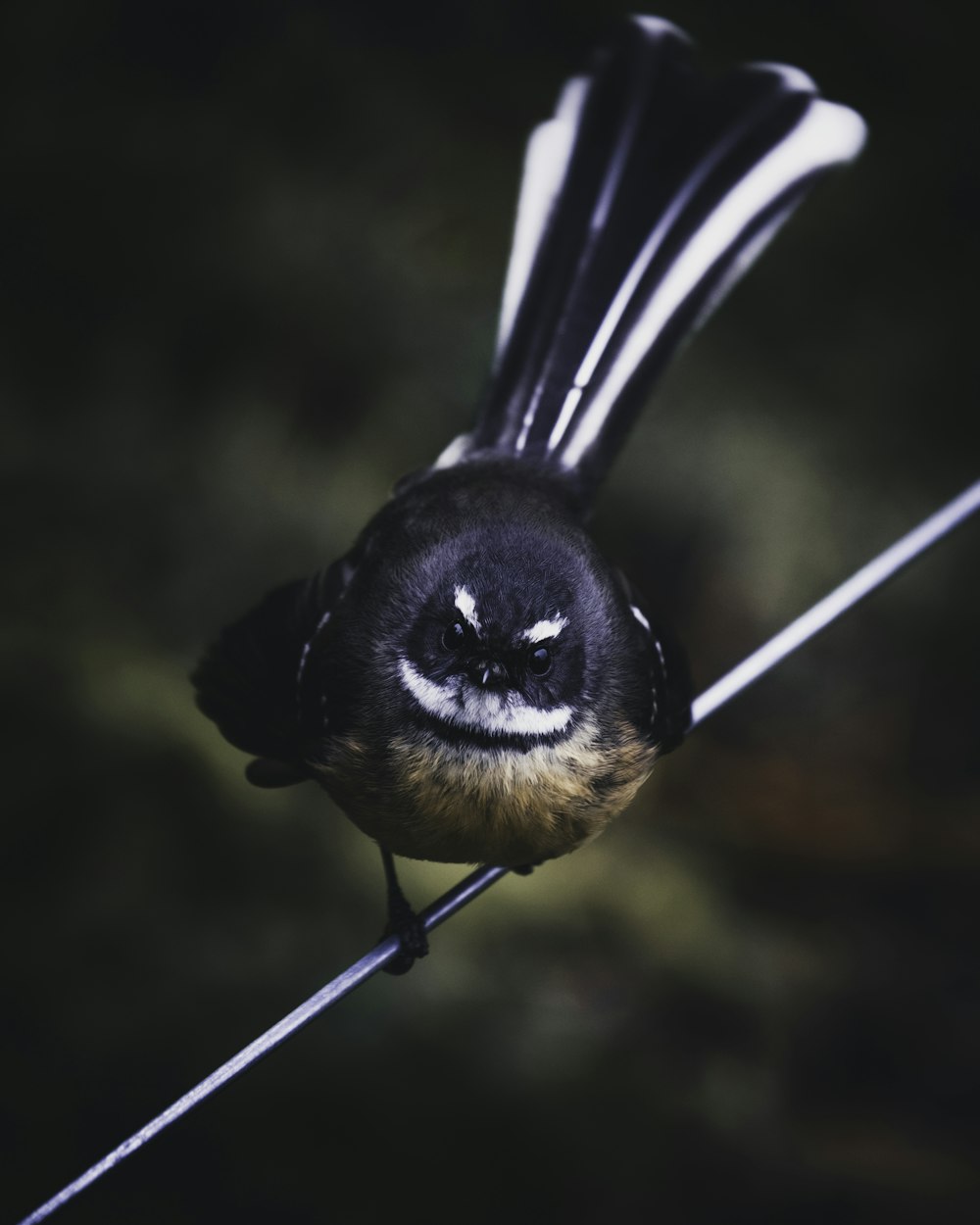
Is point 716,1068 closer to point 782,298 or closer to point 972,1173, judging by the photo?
point 972,1173

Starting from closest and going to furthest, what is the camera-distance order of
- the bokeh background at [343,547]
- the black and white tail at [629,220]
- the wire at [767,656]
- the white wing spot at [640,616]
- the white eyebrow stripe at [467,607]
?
the wire at [767,656], the white eyebrow stripe at [467,607], the white wing spot at [640,616], the black and white tail at [629,220], the bokeh background at [343,547]

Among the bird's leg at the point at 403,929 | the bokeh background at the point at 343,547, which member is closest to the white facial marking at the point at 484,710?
the bird's leg at the point at 403,929

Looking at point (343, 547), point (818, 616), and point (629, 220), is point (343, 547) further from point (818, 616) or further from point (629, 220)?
point (818, 616)

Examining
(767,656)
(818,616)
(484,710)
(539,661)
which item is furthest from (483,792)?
(818,616)

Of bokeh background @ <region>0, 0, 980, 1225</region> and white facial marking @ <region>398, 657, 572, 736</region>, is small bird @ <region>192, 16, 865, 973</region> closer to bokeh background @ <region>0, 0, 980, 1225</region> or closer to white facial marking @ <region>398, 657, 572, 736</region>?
white facial marking @ <region>398, 657, 572, 736</region>

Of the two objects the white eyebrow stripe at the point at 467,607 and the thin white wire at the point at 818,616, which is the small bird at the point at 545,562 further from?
the thin white wire at the point at 818,616

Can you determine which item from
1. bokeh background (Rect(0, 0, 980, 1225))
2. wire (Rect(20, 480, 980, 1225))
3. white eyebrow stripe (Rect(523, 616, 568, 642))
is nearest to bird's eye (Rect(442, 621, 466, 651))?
white eyebrow stripe (Rect(523, 616, 568, 642))
